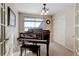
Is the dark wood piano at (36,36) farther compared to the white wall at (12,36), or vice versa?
the dark wood piano at (36,36)

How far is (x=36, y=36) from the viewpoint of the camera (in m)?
1.88

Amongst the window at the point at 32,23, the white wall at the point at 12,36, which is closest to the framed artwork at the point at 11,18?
the white wall at the point at 12,36

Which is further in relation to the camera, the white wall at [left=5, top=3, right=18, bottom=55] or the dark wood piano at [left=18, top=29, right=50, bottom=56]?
the dark wood piano at [left=18, top=29, right=50, bottom=56]

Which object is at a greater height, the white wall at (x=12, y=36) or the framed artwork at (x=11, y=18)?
the framed artwork at (x=11, y=18)

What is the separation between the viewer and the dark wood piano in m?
1.84

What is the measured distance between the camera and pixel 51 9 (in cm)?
176

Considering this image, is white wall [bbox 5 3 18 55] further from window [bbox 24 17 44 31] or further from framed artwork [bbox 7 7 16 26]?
window [bbox 24 17 44 31]

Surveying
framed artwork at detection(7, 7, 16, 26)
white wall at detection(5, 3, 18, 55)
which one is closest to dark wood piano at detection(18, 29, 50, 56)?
white wall at detection(5, 3, 18, 55)

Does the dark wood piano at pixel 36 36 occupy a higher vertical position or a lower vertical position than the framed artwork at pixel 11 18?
lower

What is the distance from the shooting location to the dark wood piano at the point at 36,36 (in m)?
1.84

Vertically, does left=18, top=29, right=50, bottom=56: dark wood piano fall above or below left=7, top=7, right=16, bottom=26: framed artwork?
below

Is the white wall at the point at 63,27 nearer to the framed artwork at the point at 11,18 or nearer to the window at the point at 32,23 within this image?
the window at the point at 32,23

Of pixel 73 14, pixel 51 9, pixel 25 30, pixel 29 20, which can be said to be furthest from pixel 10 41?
pixel 73 14

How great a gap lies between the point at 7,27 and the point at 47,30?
620mm
